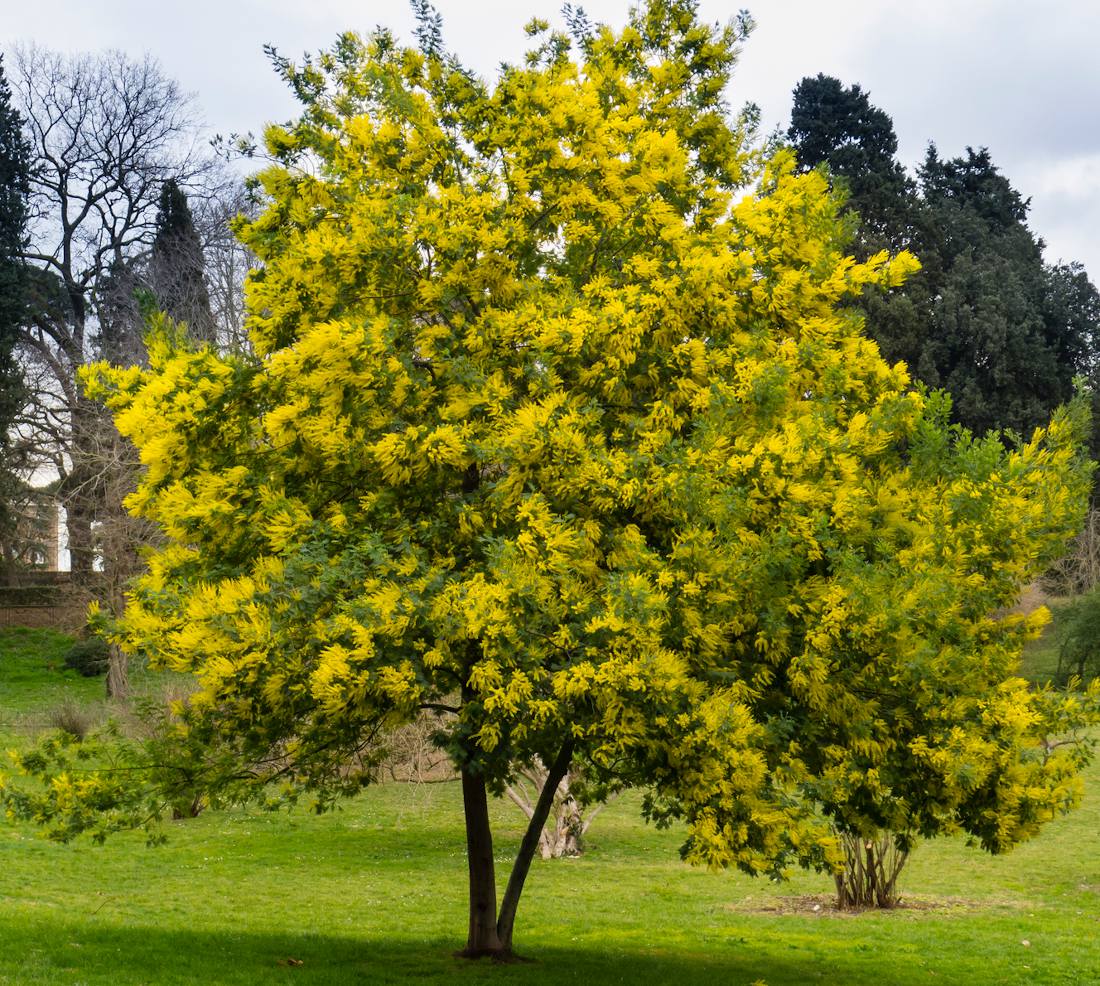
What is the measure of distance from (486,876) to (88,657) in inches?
1273

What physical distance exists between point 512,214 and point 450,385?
5.38 ft

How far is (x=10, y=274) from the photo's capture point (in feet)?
140

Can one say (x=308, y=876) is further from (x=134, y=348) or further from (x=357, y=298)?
(x=134, y=348)

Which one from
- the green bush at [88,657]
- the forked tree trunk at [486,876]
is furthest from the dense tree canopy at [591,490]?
the green bush at [88,657]

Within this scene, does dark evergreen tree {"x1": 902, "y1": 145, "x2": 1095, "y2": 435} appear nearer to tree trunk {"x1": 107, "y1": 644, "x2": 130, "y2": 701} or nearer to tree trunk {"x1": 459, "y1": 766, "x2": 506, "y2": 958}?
tree trunk {"x1": 107, "y1": 644, "x2": 130, "y2": 701}

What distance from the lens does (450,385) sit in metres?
10.3

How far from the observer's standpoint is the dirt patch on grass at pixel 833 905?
811 inches

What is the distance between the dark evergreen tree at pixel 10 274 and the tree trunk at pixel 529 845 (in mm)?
32661

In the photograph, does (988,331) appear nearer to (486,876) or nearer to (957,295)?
(957,295)

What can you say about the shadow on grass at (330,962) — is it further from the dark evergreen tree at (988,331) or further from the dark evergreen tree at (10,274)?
the dark evergreen tree at (988,331)

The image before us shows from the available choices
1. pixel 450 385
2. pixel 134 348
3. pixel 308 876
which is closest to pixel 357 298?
pixel 450 385

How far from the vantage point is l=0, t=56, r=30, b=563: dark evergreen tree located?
41750mm

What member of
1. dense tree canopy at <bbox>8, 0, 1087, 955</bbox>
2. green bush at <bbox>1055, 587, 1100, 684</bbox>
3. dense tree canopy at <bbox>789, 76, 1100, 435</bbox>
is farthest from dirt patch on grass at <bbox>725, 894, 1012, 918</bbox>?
dense tree canopy at <bbox>789, 76, 1100, 435</bbox>

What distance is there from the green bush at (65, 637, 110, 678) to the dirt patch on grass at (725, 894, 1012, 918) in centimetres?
2679
